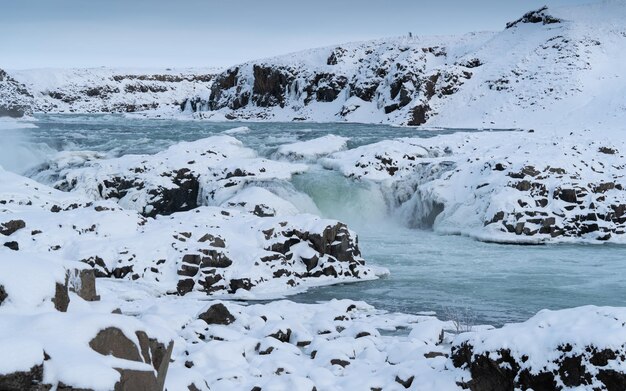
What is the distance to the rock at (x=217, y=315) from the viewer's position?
12.4 meters

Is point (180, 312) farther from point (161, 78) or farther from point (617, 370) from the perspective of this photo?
point (161, 78)

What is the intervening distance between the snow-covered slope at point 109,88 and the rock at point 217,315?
12112cm

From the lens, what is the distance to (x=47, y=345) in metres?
4.80

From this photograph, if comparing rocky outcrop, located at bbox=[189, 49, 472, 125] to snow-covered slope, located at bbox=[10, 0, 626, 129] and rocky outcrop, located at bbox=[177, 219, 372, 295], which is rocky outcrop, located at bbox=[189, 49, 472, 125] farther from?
rocky outcrop, located at bbox=[177, 219, 372, 295]

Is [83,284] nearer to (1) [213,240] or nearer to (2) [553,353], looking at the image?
(2) [553,353]

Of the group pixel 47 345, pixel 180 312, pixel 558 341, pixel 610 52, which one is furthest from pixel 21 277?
pixel 610 52

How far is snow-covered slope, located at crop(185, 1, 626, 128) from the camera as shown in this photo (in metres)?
57.6

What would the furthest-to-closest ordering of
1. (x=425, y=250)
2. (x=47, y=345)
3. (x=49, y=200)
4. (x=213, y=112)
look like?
(x=213, y=112), (x=425, y=250), (x=49, y=200), (x=47, y=345)

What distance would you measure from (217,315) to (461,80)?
59.6 metres

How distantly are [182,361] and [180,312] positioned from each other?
3.39 metres

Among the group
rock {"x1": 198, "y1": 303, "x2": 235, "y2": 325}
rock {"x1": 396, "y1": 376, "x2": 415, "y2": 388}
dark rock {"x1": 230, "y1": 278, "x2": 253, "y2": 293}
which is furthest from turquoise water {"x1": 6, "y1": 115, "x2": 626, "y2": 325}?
rock {"x1": 396, "y1": 376, "x2": 415, "y2": 388}

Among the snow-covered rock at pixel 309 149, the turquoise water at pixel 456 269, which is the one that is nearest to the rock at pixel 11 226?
the turquoise water at pixel 456 269

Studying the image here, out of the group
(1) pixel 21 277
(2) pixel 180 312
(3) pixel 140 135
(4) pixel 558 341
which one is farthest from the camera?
(3) pixel 140 135

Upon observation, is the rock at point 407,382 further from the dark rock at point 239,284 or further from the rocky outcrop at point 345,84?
the rocky outcrop at point 345,84
